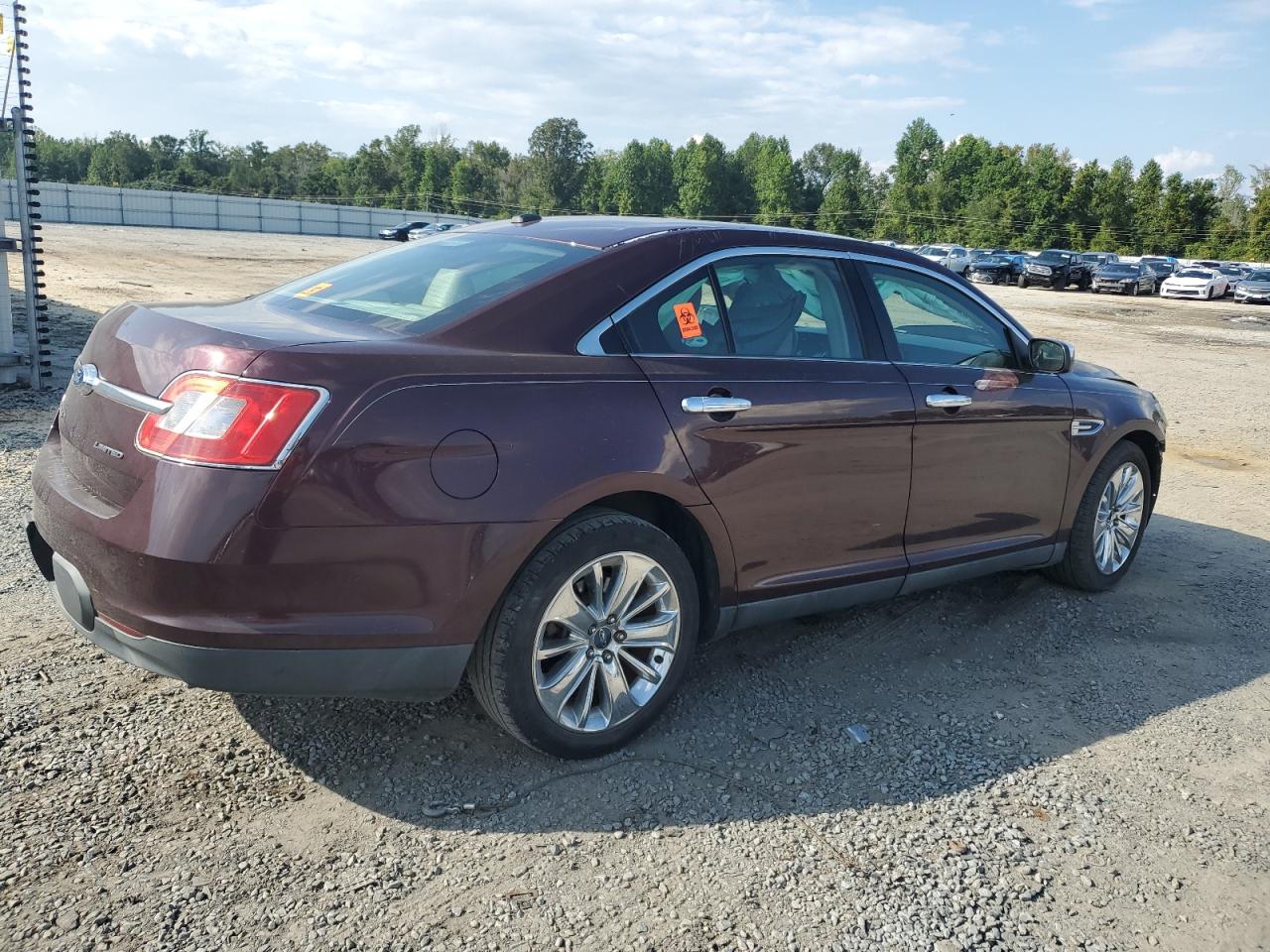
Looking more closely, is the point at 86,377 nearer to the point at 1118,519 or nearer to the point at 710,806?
the point at 710,806

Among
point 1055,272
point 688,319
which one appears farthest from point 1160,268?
point 688,319

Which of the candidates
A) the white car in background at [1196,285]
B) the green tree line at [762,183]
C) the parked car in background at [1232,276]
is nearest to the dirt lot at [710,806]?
the white car in background at [1196,285]

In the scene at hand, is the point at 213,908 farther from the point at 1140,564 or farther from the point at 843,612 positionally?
the point at 1140,564

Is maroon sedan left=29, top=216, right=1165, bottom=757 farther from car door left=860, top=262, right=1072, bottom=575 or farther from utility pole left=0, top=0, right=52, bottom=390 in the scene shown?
utility pole left=0, top=0, right=52, bottom=390

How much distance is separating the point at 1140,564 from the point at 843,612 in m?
2.19

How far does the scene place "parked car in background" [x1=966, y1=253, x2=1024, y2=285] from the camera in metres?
47.8

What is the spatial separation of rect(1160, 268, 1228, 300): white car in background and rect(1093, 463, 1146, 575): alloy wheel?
145ft

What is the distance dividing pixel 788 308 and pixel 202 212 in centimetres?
6998

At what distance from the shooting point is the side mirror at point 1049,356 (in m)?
4.77

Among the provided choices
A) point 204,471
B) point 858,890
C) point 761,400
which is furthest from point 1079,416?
point 204,471

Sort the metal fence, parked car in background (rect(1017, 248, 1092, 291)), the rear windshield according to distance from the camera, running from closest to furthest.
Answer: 1. the rear windshield
2. parked car in background (rect(1017, 248, 1092, 291))
3. the metal fence

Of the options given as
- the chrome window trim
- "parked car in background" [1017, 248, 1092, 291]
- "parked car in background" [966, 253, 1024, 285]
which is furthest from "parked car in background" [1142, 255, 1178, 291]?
the chrome window trim

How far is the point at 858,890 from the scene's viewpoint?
112 inches

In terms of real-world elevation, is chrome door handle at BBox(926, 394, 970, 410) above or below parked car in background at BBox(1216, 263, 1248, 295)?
below
